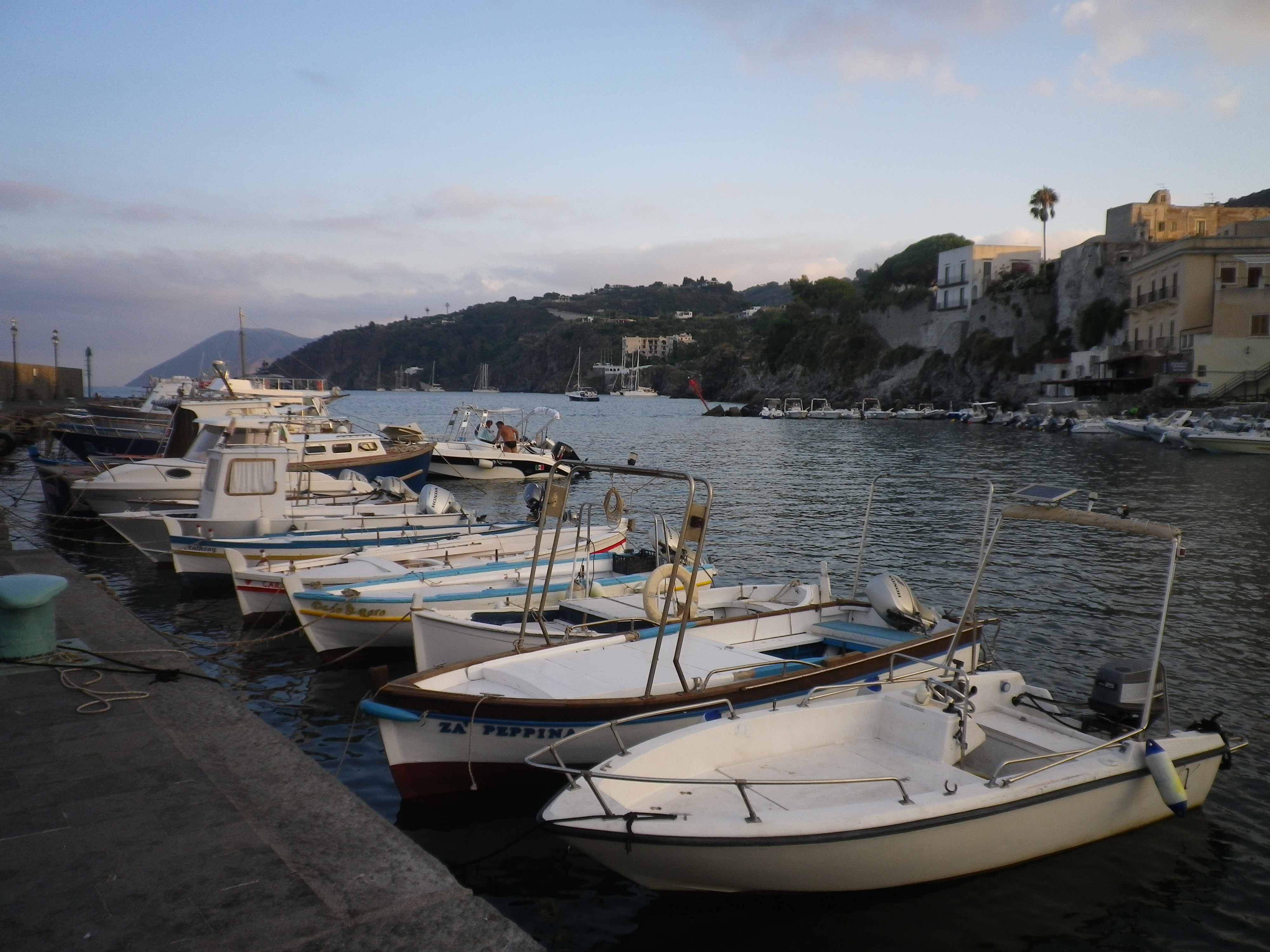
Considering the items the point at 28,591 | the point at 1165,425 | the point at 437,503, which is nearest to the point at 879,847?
the point at 28,591

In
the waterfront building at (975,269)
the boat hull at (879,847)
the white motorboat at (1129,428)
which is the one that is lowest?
the boat hull at (879,847)

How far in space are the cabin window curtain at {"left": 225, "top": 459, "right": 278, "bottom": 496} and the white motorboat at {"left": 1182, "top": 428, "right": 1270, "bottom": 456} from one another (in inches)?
1972

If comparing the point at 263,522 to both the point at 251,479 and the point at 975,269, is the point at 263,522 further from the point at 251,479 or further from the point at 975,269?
the point at 975,269

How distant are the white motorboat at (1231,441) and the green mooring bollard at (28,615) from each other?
55.5 metres

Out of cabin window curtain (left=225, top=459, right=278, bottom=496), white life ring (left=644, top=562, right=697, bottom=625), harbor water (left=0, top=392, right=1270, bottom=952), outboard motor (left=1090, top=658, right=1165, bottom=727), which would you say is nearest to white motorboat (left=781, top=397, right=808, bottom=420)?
harbor water (left=0, top=392, right=1270, bottom=952)

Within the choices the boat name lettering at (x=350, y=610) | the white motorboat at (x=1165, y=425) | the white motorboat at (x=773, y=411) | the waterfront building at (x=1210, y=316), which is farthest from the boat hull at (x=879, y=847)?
the white motorboat at (x=773, y=411)

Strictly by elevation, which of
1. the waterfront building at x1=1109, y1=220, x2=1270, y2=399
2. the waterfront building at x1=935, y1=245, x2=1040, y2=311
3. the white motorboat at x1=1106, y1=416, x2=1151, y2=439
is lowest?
the white motorboat at x1=1106, y1=416, x2=1151, y2=439

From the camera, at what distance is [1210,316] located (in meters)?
69.2

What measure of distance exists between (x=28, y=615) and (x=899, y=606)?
32.1ft

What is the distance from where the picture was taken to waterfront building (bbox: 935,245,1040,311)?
353 ft

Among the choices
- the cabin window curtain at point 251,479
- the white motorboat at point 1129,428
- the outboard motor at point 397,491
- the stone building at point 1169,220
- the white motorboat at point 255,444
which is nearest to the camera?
the cabin window curtain at point 251,479

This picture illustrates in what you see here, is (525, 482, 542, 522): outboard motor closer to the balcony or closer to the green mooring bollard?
the green mooring bollard

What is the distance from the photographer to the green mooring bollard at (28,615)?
833cm

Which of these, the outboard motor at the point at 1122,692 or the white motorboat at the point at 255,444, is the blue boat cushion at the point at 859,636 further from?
the white motorboat at the point at 255,444
